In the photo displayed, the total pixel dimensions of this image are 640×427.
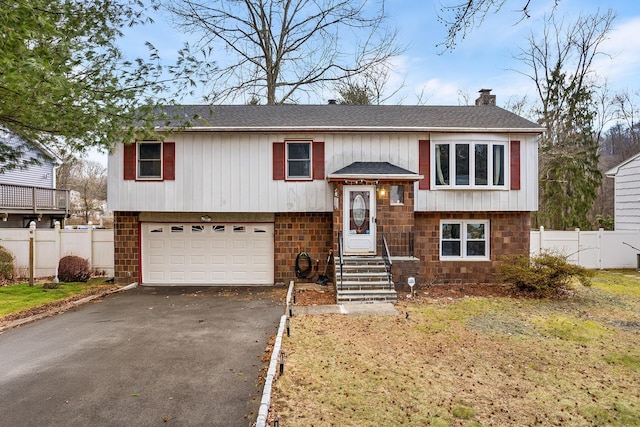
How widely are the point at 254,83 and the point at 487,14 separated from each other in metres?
18.5

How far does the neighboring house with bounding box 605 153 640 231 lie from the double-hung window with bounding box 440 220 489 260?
8919 millimetres

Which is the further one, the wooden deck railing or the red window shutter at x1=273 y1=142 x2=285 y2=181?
the wooden deck railing

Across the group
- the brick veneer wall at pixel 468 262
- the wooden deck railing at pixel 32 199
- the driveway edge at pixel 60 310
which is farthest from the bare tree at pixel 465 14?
the wooden deck railing at pixel 32 199

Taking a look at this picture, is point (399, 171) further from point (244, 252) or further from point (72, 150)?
point (72, 150)

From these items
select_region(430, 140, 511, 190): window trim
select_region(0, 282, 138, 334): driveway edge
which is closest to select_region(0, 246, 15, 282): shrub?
select_region(0, 282, 138, 334): driveway edge

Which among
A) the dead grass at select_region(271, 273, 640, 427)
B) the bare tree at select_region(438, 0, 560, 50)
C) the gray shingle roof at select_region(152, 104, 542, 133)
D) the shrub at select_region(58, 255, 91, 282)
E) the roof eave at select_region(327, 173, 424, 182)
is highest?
the gray shingle roof at select_region(152, 104, 542, 133)

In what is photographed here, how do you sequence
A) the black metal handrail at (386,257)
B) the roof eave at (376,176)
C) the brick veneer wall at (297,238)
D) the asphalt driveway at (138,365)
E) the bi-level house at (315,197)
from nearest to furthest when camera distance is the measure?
the asphalt driveway at (138,365), the black metal handrail at (386,257), the roof eave at (376,176), the bi-level house at (315,197), the brick veneer wall at (297,238)

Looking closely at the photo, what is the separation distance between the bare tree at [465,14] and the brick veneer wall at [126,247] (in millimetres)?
11478

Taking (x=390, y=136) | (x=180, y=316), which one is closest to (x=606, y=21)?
(x=390, y=136)

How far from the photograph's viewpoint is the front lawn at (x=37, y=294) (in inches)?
349

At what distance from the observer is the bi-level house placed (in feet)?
37.6

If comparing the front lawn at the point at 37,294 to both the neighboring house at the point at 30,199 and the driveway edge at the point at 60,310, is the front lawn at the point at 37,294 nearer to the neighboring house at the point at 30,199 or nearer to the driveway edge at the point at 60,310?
the driveway edge at the point at 60,310

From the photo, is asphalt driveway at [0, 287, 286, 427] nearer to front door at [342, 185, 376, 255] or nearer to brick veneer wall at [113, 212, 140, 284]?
brick veneer wall at [113, 212, 140, 284]

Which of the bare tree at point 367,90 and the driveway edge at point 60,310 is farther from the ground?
the bare tree at point 367,90
